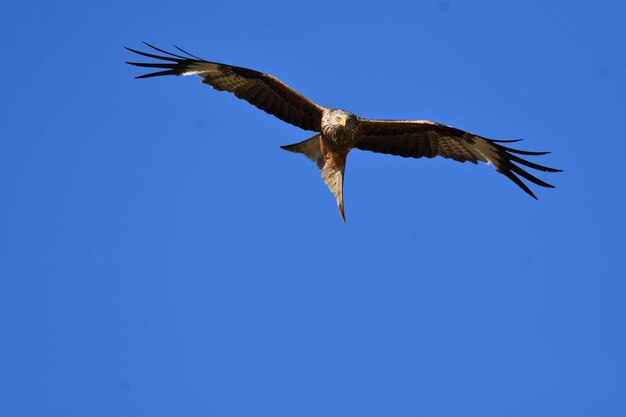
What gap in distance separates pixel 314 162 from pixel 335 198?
476 mm

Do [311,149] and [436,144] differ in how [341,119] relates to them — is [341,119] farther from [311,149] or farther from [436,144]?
[436,144]

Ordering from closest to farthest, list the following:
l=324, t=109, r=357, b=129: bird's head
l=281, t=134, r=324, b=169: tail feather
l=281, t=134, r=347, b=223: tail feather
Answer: l=324, t=109, r=357, b=129: bird's head, l=281, t=134, r=347, b=223: tail feather, l=281, t=134, r=324, b=169: tail feather

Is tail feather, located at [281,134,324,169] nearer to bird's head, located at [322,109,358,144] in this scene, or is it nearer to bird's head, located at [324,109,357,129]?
bird's head, located at [322,109,358,144]

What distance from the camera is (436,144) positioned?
1174 cm

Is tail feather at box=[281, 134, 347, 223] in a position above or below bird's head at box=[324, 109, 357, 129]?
below

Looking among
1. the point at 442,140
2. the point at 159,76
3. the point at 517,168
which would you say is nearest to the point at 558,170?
the point at 517,168

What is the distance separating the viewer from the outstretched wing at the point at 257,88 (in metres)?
10.9

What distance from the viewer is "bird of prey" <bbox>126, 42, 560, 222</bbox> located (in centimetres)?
1092

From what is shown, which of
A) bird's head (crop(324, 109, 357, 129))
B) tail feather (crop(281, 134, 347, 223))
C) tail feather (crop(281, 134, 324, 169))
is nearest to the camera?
bird's head (crop(324, 109, 357, 129))

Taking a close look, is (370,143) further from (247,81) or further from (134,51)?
(134,51)

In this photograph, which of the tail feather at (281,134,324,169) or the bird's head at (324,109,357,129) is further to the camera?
the tail feather at (281,134,324,169)

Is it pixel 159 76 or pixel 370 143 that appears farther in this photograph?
pixel 370 143

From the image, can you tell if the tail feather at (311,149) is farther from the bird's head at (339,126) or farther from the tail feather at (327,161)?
the bird's head at (339,126)

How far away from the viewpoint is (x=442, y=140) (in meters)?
11.7
